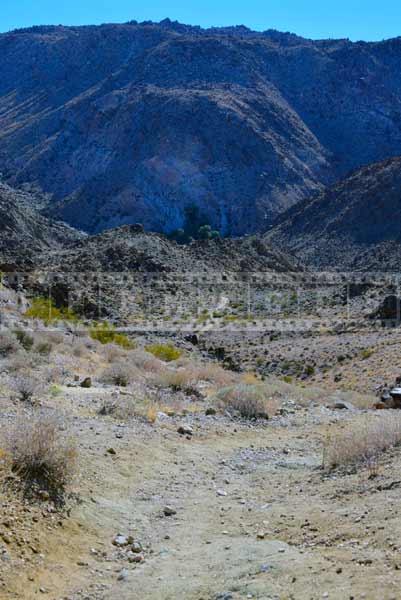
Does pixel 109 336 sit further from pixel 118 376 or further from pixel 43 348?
pixel 118 376

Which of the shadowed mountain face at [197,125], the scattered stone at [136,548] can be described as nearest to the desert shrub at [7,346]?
the scattered stone at [136,548]

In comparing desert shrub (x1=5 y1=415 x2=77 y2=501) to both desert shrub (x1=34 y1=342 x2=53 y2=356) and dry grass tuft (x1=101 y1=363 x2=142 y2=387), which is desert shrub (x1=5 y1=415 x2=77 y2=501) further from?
desert shrub (x1=34 y1=342 x2=53 y2=356)

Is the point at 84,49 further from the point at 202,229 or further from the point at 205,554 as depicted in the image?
the point at 205,554

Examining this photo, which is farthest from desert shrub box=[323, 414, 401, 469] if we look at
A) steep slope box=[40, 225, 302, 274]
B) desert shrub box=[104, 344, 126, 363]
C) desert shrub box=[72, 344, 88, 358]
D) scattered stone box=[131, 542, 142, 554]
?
steep slope box=[40, 225, 302, 274]

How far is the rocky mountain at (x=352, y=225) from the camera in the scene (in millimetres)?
66688

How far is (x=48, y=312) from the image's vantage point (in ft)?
95.0

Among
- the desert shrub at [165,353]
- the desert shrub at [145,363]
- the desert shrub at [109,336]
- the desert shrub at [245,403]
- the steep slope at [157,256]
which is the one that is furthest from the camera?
the steep slope at [157,256]

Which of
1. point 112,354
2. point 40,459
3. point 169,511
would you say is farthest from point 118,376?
point 40,459

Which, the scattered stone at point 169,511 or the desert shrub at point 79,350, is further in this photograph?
the desert shrub at point 79,350

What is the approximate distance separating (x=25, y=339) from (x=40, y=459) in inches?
418

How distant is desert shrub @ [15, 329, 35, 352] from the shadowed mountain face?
6352 centimetres

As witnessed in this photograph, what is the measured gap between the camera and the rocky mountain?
66688 mm

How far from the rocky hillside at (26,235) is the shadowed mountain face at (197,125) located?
552 inches

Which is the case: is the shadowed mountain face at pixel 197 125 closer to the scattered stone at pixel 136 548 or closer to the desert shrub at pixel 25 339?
the desert shrub at pixel 25 339
